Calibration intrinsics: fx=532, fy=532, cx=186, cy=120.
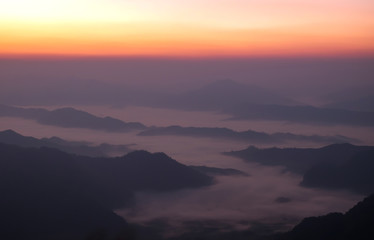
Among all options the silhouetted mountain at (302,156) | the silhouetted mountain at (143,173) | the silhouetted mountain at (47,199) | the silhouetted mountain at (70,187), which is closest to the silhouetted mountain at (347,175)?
the silhouetted mountain at (302,156)

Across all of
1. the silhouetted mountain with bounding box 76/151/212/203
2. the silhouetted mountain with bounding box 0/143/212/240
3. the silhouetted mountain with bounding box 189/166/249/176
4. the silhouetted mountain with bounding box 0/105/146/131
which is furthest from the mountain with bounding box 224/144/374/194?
the silhouetted mountain with bounding box 0/105/146/131

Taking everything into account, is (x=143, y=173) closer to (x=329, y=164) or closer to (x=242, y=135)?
(x=329, y=164)

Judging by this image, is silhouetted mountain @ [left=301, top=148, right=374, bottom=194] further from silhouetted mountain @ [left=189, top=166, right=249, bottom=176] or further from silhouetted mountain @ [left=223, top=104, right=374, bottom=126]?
silhouetted mountain @ [left=223, top=104, right=374, bottom=126]

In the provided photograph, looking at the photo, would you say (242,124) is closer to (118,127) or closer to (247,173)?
(118,127)

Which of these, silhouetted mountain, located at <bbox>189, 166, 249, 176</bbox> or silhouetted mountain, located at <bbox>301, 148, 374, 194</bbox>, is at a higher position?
silhouetted mountain, located at <bbox>189, 166, 249, 176</bbox>

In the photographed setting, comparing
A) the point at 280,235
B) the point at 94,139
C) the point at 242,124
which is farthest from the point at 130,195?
the point at 242,124

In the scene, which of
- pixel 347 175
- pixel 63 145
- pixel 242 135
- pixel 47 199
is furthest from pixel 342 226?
pixel 242 135
